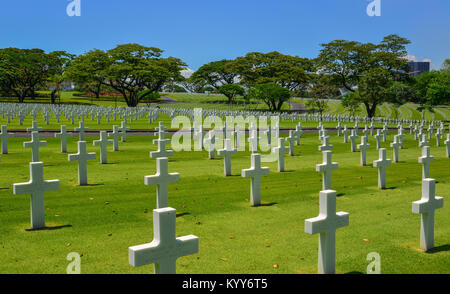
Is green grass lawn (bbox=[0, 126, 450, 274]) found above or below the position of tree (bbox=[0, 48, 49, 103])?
below

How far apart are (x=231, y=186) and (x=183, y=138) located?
13.4 m

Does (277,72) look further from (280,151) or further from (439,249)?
(439,249)

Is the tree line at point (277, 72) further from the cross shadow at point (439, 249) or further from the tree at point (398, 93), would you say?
the cross shadow at point (439, 249)

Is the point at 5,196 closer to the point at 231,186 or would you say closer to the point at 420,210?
the point at 231,186

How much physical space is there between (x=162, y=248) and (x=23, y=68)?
88.2 metres

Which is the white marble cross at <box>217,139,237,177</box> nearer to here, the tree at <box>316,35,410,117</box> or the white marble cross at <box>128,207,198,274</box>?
the white marble cross at <box>128,207,198,274</box>

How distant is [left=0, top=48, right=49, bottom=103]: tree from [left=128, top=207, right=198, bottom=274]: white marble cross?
83797mm

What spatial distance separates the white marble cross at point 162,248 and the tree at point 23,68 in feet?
275

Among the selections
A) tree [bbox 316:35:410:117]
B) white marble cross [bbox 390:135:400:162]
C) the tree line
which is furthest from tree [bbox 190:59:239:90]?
white marble cross [bbox 390:135:400:162]

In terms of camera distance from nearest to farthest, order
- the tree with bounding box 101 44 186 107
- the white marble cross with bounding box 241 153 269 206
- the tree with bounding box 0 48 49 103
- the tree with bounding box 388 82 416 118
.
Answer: the white marble cross with bounding box 241 153 269 206 < the tree with bounding box 388 82 416 118 < the tree with bounding box 101 44 186 107 < the tree with bounding box 0 48 49 103

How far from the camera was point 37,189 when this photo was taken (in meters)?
6.76

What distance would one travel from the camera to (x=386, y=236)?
22.0 ft

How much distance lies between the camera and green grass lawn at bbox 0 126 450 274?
551 centimetres

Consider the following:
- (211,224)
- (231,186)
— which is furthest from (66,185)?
(211,224)
